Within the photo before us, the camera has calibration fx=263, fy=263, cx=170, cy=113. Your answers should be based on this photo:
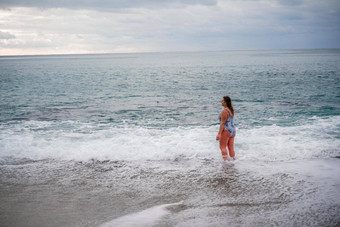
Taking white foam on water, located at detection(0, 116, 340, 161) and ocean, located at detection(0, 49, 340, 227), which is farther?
white foam on water, located at detection(0, 116, 340, 161)

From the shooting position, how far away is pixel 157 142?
10477mm

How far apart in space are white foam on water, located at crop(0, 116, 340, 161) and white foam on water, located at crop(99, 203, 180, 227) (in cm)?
341

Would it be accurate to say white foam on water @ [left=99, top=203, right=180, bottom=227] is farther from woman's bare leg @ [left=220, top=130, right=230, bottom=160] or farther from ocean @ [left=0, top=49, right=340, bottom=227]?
woman's bare leg @ [left=220, top=130, right=230, bottom=160]

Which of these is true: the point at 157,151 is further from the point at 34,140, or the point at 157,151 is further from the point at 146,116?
the point at 146,116

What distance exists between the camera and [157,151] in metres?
9.40

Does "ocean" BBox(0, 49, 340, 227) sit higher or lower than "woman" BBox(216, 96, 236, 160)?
lower

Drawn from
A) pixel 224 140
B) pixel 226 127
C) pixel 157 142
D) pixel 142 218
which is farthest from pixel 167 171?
pixel 157 142

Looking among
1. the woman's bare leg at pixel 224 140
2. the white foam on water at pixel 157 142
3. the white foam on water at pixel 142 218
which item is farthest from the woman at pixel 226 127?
the white foam on water at pixel 142 218

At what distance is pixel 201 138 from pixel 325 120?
7.67 meters

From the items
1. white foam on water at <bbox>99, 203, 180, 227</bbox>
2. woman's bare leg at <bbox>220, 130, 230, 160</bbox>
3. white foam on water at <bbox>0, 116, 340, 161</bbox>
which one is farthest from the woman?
white foam on water at <bbox>99, 203, 180, 227</bbox>

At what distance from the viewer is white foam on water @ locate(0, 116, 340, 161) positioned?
29.6 ft

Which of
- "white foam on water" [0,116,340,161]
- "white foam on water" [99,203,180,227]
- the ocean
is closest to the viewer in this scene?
"white foam on water" [99,203,180,227]

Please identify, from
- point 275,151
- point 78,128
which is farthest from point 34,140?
point 275,151

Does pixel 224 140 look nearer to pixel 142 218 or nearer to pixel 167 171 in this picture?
pixel 167 171
